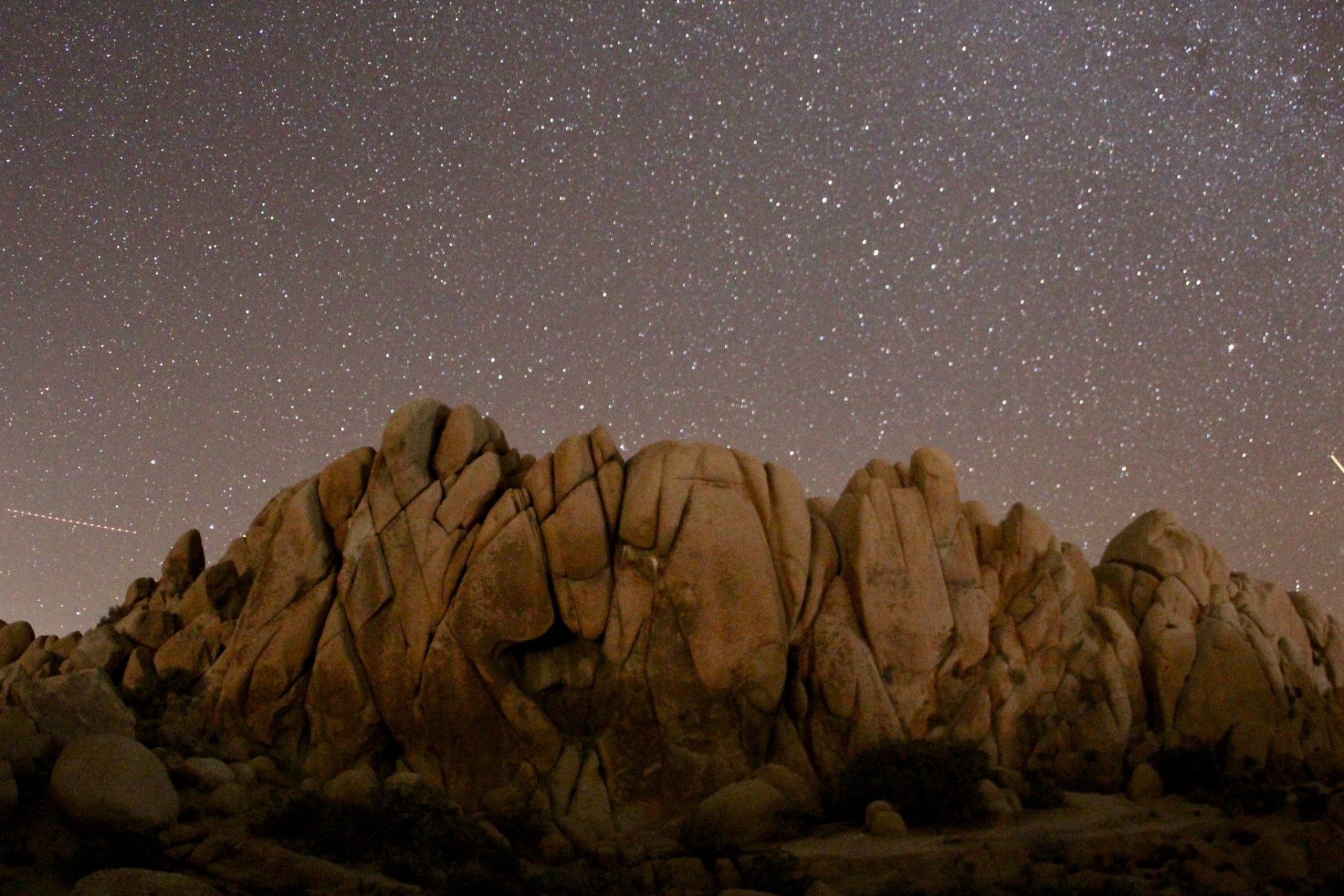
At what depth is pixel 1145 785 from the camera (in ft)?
94.6

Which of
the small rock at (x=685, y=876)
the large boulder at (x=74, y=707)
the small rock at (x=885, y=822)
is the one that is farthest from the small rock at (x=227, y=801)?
the small rock at (x=885, y=822)

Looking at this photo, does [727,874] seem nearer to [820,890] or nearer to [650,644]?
[820,890]

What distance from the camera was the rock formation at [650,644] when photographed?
101 feet

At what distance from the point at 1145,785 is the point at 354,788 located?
64.4ft

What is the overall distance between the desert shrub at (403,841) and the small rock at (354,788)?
1.57ft

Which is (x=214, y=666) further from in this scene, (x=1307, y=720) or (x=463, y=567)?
(x=1307, y=720)

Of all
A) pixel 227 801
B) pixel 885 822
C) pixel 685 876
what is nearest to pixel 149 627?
Result: pixel 227 801

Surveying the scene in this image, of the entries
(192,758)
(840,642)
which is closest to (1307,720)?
(840,642)

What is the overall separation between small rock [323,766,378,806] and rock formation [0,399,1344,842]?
3.43 meters

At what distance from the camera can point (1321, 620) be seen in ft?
127

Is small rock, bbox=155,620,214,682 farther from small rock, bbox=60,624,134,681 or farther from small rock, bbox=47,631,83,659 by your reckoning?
small rock, bbox=47,631,83,659

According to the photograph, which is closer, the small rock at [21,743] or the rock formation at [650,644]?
the small rock at [21,743]

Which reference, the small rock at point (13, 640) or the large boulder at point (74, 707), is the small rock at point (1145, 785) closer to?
Result: the large boulder at point (74, 707)

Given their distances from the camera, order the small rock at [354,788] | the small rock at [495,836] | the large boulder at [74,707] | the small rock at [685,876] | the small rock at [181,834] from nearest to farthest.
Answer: the small rock at [181,834], the small rock at [685,876], the large boulder at [74,707], the small rock at [495,836], the small rock at [354,788]
